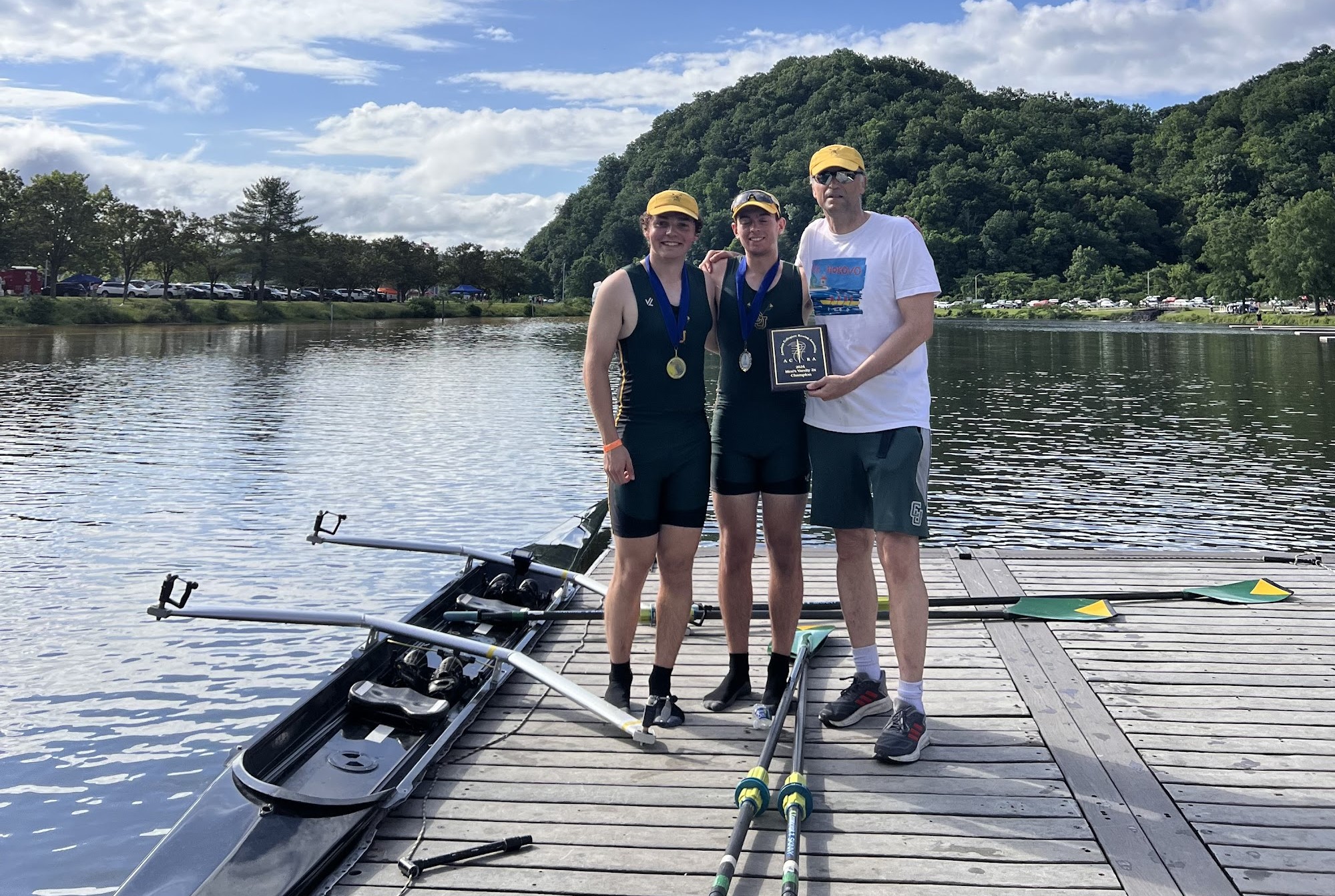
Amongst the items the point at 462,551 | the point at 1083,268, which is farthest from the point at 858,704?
the point at 1083,268

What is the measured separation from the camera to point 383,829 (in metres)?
3.88

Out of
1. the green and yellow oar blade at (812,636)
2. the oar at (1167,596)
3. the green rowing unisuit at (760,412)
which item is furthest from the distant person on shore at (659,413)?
the oar at (1167,596)

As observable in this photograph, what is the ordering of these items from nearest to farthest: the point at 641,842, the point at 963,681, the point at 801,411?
the point at 641,842 → the point at 801,411 → the point at 963,681

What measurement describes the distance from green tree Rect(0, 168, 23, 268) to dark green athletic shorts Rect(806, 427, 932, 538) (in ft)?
271

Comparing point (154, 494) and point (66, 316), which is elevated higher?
point (66, 316)

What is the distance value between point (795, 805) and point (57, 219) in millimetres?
85709

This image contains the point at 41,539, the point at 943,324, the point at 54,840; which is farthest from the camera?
the point at 943,324

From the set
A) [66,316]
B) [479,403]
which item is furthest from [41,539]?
[66,316]

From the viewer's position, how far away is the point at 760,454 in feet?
15.6

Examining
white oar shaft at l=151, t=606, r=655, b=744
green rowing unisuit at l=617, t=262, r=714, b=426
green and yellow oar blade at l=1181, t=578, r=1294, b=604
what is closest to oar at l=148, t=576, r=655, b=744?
white oar shaft at l=151, t=606, r=655, b=744

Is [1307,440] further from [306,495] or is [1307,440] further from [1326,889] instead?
[1326,889]

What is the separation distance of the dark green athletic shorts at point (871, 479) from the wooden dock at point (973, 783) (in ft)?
3.13

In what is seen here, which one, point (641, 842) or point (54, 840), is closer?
point (641, 842)

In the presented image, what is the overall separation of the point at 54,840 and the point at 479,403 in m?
24.8
